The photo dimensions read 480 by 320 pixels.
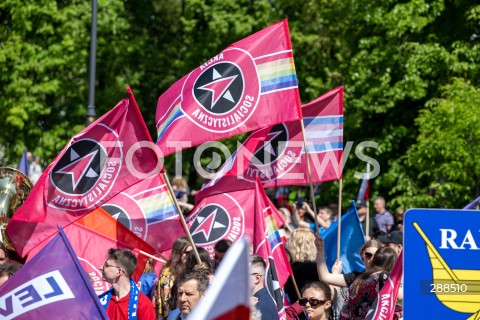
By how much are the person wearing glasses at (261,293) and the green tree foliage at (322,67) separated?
31.2ft

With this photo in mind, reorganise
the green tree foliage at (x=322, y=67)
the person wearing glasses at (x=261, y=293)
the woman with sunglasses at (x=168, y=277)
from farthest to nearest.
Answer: the green tree foliage at (x=322, y=67), the woman with sunglasses at (x=168, y=277), the person wearing glasses at (x=261, y=293)

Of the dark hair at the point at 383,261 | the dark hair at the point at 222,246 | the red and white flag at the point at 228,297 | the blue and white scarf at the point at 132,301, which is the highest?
the red and white flag at the point at 228,297

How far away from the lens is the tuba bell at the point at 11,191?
436 inches

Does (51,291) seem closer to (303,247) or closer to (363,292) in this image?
(363,292)

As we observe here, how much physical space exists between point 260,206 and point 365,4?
1140 centimetres

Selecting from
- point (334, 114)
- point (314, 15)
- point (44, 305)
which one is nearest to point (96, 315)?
point (44, 305)

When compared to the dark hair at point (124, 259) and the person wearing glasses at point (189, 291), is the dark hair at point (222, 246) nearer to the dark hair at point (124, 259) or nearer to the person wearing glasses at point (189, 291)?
the dark hair at point (124, 259)

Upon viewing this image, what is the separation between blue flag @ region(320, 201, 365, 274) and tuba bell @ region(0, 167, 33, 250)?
11.3 ft

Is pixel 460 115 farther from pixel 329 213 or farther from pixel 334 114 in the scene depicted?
pixel 334 114

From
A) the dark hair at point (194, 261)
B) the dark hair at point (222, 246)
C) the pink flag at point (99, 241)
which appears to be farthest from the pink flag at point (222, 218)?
the dark hair at point (194, 261)

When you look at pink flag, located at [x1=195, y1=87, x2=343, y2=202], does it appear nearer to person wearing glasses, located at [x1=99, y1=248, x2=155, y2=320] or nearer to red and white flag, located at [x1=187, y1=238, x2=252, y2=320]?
person wearing glasses, located at [x1=99, y1=248, x2=155, y2=320]

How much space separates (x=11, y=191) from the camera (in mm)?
11242

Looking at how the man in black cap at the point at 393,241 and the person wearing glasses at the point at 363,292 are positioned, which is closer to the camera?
the person wearing glasses at the point at 363,292

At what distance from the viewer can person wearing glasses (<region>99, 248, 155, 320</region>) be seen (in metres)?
7.22
